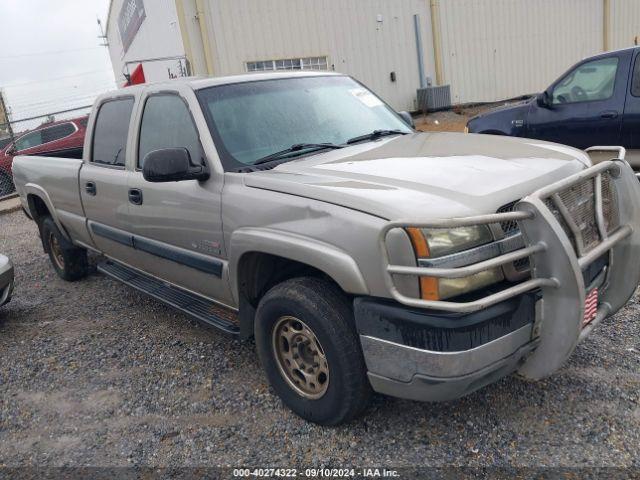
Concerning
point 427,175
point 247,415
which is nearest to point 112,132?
point 247,415

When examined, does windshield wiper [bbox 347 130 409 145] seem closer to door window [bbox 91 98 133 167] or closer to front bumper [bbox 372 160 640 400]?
front bumper [bbox 372 160 640 400]

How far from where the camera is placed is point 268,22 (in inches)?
592

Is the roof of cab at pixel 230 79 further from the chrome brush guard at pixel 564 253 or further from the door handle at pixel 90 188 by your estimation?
the chrome brush guard at pixel 564 253

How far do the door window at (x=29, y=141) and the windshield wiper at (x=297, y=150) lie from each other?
1276 centimetres

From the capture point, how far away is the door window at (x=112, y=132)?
432cm

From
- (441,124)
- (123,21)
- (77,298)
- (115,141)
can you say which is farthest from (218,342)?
(123,21)

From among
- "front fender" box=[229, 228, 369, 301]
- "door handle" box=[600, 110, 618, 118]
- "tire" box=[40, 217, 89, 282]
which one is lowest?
"tire" box=[40, 217, 89, 282]

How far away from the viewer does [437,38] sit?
17203 millimetres

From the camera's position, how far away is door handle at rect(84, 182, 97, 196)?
4.57 metres

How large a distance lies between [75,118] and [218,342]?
1174cm

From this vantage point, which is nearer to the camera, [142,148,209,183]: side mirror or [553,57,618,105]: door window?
[142,148,209,183]: side mirror

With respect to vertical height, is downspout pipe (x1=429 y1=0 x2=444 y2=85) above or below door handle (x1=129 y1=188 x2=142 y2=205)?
above

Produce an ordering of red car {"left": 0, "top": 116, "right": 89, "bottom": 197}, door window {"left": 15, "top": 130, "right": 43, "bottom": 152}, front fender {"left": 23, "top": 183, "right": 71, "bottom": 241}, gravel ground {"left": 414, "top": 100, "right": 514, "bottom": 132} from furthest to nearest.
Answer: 1. gravel ground {"left": 414, "top": 100, "right": 514, "bottom": 132}
2. door window {"left": 15, "top": 130, "right": 43, "bottom": 152}
3. red car {"left": 0, "top": 116, "right": 89, "bottom": 197}
4. front fender {"left": 23, "top": 183, "right": 71, "bottom": 241}

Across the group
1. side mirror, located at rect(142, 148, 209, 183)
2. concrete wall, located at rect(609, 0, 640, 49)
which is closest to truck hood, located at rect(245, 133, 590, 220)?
side mirror, located at rect(142, 148, 209, 183)
